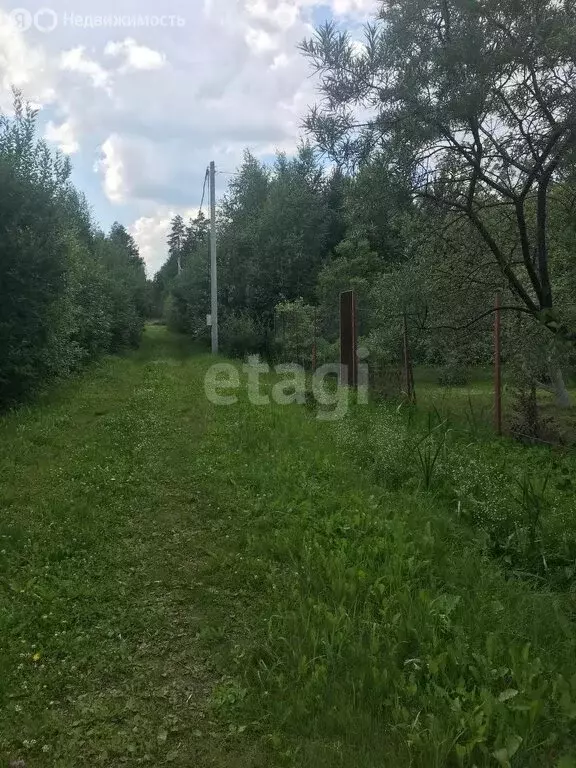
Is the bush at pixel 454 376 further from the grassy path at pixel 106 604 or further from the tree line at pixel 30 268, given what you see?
the tree line at pixel 30 268

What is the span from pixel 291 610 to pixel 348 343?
367 inches

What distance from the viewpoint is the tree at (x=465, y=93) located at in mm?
4234

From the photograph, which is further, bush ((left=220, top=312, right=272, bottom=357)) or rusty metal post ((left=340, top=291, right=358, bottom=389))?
bush ((left=220, top=312, right=272, bottom=357))

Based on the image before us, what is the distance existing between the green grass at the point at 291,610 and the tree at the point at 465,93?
168 centimetres

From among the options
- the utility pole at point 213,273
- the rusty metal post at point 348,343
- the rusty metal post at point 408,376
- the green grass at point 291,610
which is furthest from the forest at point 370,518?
A: the utility pole at point 213,273

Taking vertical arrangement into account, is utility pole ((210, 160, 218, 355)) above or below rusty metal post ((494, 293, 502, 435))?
above

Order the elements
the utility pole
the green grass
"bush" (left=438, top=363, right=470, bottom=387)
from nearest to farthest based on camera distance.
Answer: the green grass, "bush" (left=438, top=363, right=470, bottom=387), the utility pole

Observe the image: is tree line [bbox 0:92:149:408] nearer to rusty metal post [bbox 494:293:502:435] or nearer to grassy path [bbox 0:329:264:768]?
grassy path [bbox 0:329:264:768]

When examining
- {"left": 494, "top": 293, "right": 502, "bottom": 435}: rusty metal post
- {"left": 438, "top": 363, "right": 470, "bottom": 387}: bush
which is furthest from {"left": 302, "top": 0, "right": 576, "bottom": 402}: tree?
{"left": 438, "top": 363, "right": 470, "bottom": 387}: bush

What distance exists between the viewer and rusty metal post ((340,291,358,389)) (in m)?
11.4

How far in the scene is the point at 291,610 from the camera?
3174 millimetres

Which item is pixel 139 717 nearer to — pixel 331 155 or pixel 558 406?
pixel 331 155

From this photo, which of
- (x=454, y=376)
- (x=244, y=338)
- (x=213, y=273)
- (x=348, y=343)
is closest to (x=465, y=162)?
(x=454, y=376)

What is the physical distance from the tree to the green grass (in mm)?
1683
